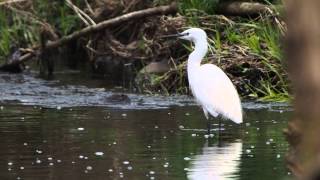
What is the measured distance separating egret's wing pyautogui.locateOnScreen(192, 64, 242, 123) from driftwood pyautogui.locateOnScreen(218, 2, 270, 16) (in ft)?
14.1

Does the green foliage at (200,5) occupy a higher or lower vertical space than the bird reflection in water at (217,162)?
higher

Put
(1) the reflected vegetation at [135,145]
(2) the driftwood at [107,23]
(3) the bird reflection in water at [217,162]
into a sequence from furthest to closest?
1. (2) the driftwood at [107,23]
2. (1) the reflected vegetation at [135,145]
3. (3) the bird reflection in water at [217,162]

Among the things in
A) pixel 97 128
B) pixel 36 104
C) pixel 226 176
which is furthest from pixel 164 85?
pixel 226 176

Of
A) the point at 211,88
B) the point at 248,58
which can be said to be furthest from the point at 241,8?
the point at 211,88

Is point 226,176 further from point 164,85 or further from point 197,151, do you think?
point 164,85

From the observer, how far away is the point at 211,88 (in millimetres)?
11469

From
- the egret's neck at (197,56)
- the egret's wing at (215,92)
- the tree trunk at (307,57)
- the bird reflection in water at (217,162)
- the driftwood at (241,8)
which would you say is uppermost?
the driftwood at (241,8)

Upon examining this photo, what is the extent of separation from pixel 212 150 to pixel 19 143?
217cm

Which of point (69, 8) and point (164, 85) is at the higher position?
point (69, 8)

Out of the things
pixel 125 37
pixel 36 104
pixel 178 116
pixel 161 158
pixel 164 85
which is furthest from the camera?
pixel 125 37

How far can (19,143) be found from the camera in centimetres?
944

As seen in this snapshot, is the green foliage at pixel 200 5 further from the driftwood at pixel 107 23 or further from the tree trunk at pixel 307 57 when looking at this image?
the tree trunk at pixel 307 57

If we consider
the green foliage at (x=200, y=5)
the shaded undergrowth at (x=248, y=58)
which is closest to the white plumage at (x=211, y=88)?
the shaded undergrowth at (x=248, y=58)

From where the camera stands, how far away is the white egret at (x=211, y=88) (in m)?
10.9
